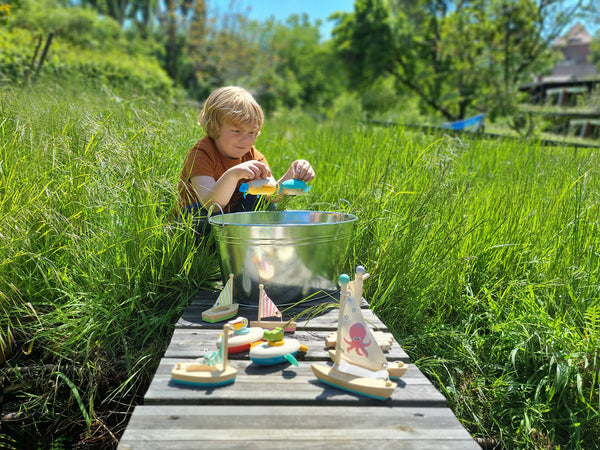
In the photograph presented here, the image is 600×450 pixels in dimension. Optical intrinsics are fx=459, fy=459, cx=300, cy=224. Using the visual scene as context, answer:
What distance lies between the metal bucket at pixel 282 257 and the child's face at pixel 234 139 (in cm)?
57

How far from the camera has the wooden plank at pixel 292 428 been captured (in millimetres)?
1009

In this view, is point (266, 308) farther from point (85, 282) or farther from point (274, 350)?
Answer: point (85, 282)

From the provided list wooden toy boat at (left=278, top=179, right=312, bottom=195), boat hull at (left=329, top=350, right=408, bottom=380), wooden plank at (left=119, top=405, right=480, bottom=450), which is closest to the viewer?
wooden plank at (left=119, top=405, right=480, bottom=450)

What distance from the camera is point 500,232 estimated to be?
226 centimetres

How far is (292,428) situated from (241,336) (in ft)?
1.43

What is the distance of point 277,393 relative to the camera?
121 centimetres

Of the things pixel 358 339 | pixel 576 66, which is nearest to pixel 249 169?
pixel 358 339

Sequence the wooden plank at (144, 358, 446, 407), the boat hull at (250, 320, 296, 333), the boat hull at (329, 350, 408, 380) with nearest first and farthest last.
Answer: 1. the wooden plank at (144, 358, 446, 407)
2. the boat hull at (329, 350, 408, 380)
3. the boat hull at (250, 320, 296, 333)

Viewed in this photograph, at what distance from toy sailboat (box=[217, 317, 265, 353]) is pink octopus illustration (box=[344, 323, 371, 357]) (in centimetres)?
33

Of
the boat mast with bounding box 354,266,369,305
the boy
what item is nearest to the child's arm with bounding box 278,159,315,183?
the boy

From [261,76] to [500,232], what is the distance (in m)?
21.5

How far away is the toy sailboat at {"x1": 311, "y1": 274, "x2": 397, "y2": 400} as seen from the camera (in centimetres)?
121

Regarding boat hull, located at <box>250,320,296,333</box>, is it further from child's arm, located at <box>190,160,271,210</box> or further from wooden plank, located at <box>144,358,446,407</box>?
child's arm, located at <box>190,160,271,210</box>

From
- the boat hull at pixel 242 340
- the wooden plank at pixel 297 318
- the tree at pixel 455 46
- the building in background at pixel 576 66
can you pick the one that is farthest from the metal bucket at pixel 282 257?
the building in background at pixel 576 66
